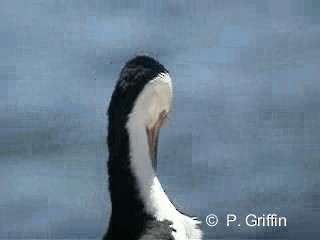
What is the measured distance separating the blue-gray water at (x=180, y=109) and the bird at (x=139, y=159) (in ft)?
0.21

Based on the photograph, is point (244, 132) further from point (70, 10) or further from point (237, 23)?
point (70, 10)

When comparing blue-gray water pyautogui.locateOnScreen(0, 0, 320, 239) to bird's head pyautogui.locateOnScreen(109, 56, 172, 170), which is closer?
bird's head pyautogui.locateOnScreen(109, 56, 172, 170)

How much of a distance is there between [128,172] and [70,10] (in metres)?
0.43

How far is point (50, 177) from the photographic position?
7.23 ft

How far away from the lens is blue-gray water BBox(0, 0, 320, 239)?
220cm

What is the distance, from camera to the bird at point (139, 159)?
2057 millimetres

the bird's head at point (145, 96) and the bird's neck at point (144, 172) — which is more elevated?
the bird's head at point (145, 96)

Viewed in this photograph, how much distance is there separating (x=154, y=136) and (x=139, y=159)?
0.28 feet

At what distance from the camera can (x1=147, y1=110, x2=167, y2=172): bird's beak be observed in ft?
6.95

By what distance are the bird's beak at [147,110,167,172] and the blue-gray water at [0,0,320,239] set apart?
0.03 m

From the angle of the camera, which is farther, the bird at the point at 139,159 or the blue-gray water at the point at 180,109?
the blue-gray water at the point at 180,109

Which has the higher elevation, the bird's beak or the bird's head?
the bird's head

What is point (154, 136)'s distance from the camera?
7.01 ft

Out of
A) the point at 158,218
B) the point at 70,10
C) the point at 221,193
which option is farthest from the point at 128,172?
the point at 70,10
